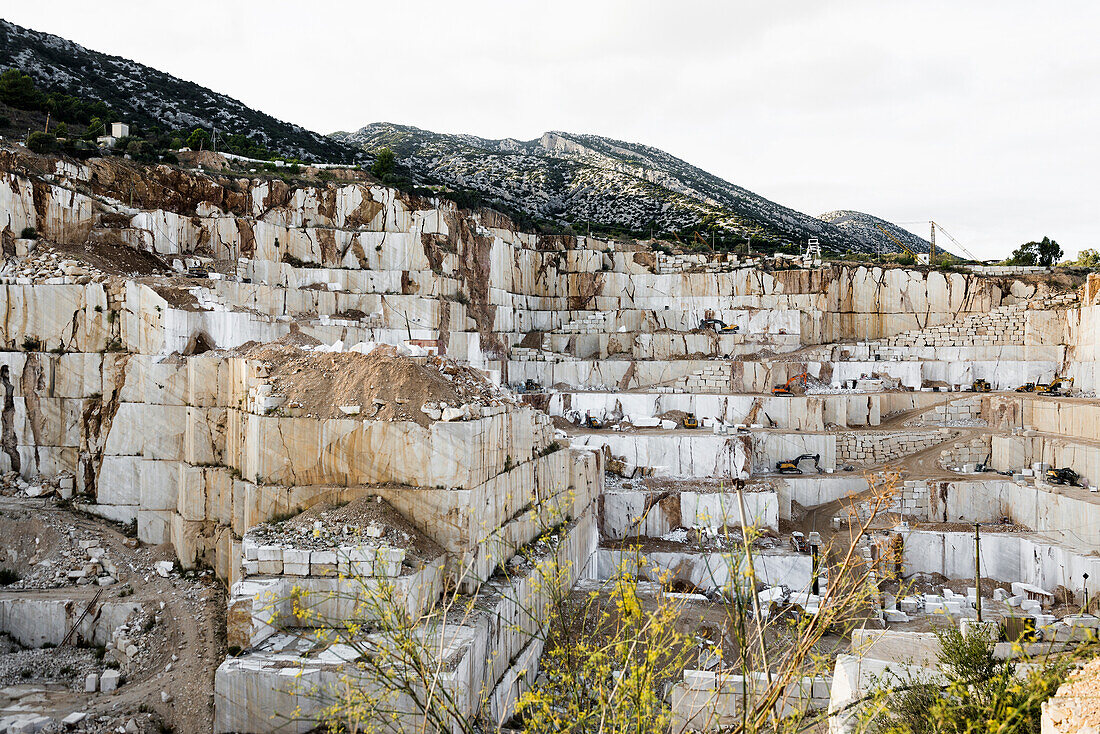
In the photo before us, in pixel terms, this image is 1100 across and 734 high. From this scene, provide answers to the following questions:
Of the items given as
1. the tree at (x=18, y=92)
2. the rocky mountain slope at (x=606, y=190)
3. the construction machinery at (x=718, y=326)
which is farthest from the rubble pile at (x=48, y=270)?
the rocky mountain slope at (x=606, y=190)

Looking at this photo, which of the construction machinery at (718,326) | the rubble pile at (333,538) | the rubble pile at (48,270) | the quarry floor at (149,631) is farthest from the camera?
the construction machinery at (718,326)

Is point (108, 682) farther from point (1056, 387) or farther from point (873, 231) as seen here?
point (873, 231)

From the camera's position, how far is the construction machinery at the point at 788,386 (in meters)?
26.0

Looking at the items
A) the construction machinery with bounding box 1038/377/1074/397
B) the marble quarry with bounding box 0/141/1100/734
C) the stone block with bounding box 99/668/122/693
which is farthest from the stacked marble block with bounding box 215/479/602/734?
the construction machinery with bounding box 1038/377/1074/397

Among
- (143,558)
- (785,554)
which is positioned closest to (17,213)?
(143,558)

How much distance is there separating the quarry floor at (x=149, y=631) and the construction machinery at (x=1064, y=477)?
22200 millimetres

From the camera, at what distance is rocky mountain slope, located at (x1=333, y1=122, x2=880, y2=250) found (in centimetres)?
5562

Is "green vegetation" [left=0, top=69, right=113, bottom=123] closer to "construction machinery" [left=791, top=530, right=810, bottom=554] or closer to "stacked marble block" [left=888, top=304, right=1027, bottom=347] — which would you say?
"construction machinery" [left=791, top=530, right=810, bottom=554]

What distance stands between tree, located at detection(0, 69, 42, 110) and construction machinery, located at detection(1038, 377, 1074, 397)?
46.2 meters

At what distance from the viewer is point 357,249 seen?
25484 mm

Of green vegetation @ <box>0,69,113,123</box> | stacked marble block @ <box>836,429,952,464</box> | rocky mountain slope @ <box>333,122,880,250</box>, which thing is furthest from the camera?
rocky mountain slope @ <box>333,122,880,250</box>

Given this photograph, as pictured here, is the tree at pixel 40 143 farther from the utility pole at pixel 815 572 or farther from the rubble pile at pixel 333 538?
the utility pole at pixel 815 572

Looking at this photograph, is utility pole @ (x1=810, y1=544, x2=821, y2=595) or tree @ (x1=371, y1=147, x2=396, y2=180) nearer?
utility pole @ (x1=810, y1=544, x2=821, y2=595)

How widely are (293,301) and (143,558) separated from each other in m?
10.3
